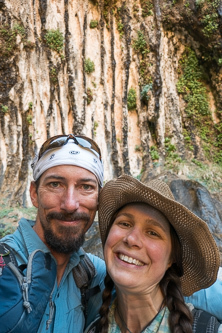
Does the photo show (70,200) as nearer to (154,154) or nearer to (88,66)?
(154,154)

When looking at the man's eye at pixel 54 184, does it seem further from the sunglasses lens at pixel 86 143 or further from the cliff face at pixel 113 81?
the cliff face at pixel 113 81

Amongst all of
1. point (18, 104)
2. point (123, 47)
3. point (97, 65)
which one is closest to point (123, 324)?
point (18, 104)

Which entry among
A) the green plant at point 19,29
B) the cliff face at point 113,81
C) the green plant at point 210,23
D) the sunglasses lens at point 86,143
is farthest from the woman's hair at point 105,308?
the green plant at point 210,23

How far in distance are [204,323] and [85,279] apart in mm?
897

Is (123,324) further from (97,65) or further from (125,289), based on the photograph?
(97,65)

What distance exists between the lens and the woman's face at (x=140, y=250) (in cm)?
159

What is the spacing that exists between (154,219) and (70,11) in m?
11.1

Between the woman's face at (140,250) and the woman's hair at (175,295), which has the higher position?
the woman's face at (140,250)

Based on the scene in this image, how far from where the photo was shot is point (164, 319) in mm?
1642

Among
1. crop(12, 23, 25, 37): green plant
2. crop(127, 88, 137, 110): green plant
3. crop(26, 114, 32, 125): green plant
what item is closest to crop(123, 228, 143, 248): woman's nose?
crop(26, 114, 32, 125): green plant

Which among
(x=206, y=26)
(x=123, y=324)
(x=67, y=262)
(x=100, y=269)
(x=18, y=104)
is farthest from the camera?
(x=206, y=26)

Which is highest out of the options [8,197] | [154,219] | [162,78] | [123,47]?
[123,47]

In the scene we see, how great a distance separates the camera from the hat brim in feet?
5.41

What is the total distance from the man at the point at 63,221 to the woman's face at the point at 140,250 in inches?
17.5
